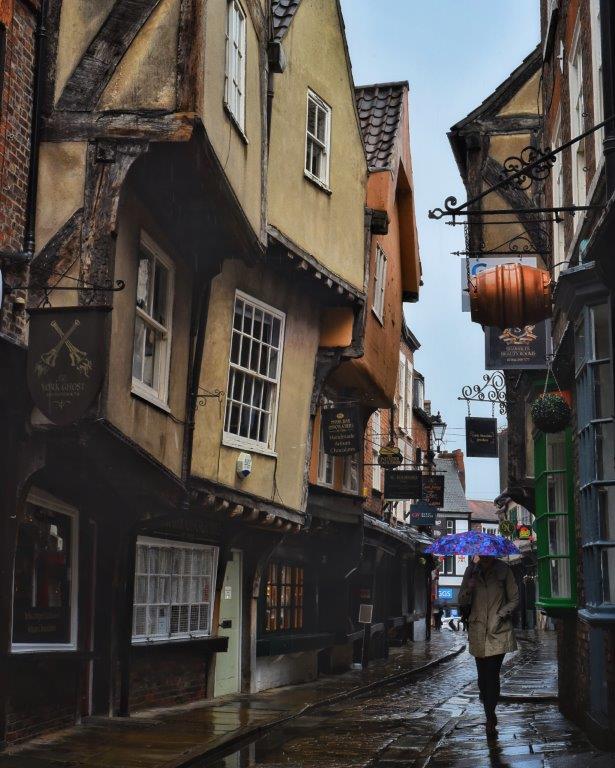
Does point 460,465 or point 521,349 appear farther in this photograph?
point 460,465

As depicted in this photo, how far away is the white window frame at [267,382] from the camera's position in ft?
49.3

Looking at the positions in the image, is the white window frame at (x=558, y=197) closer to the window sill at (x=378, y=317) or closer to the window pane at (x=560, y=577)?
the window pane at (x=560, y=577)

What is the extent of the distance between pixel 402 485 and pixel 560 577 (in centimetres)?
1608

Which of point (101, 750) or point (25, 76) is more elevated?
point (25, 76)

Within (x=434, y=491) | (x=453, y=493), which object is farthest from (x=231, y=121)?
(x=453, y=493)

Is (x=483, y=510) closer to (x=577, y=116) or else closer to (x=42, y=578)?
(x=577, y=116)

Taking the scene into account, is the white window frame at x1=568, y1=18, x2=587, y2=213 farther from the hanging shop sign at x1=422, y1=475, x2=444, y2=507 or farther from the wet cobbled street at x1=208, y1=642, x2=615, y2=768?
the hanging shop sign at x1=422, y1=475, x2=444, y2=507

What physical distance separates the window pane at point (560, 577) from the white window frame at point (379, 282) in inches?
322

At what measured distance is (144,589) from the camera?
1420 cm

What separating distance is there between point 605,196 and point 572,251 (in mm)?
2635

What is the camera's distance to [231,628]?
17.2m

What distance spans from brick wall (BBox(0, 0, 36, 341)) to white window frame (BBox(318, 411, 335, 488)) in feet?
36.3

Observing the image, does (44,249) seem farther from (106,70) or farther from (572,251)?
(572,251)

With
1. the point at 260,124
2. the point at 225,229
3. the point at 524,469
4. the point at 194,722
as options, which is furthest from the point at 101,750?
the point at 524,469
